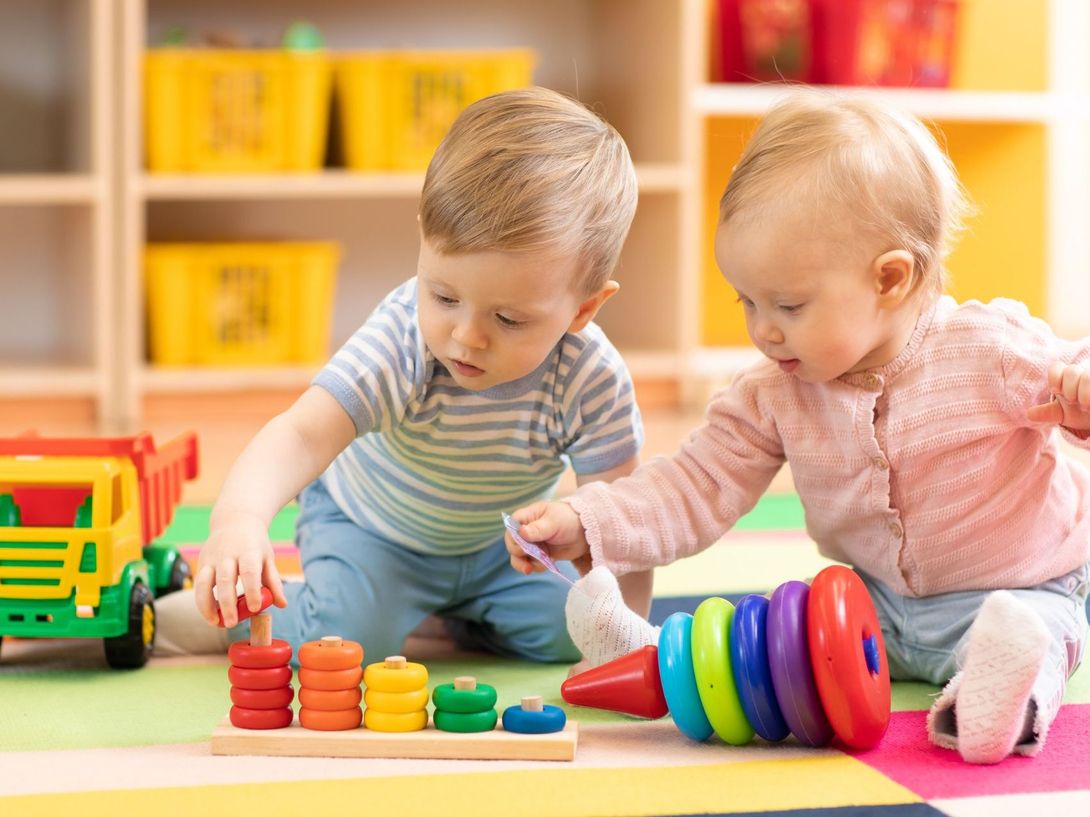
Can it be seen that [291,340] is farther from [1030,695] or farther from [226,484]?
[1030,695]

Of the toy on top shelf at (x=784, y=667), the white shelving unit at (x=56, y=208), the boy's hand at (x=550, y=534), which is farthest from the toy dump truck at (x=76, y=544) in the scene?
the white shelving unit at (x=56, y=208)

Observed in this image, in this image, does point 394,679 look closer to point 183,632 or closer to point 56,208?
point 183,632

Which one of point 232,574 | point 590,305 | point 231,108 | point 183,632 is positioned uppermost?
point 231,108

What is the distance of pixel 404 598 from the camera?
1115 mm

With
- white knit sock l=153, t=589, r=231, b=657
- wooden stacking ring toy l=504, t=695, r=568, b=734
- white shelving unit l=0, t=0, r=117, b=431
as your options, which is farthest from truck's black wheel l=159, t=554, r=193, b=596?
white shelving unit l=0, t=0, r=117, b=431

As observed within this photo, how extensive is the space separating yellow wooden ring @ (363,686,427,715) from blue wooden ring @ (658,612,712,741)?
0.14 m

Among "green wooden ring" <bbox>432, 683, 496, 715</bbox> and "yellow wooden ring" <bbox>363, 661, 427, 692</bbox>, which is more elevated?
"yellow wooden ring" <bbox>363, 661, 427, 692</bbox>

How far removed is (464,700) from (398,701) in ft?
0.13

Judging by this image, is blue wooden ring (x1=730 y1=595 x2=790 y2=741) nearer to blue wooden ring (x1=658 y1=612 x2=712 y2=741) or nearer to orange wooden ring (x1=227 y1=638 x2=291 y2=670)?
blue wooden ring (x1=658 y1=612 x2=712 y2=741)

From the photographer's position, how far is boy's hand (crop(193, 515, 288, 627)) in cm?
84

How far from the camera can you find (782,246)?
0.93 metres

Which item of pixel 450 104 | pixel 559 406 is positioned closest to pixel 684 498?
pixel 559 406

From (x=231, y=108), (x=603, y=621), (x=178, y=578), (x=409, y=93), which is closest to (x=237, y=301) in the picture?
(x=231, y=108)

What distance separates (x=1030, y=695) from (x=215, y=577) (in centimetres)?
47
